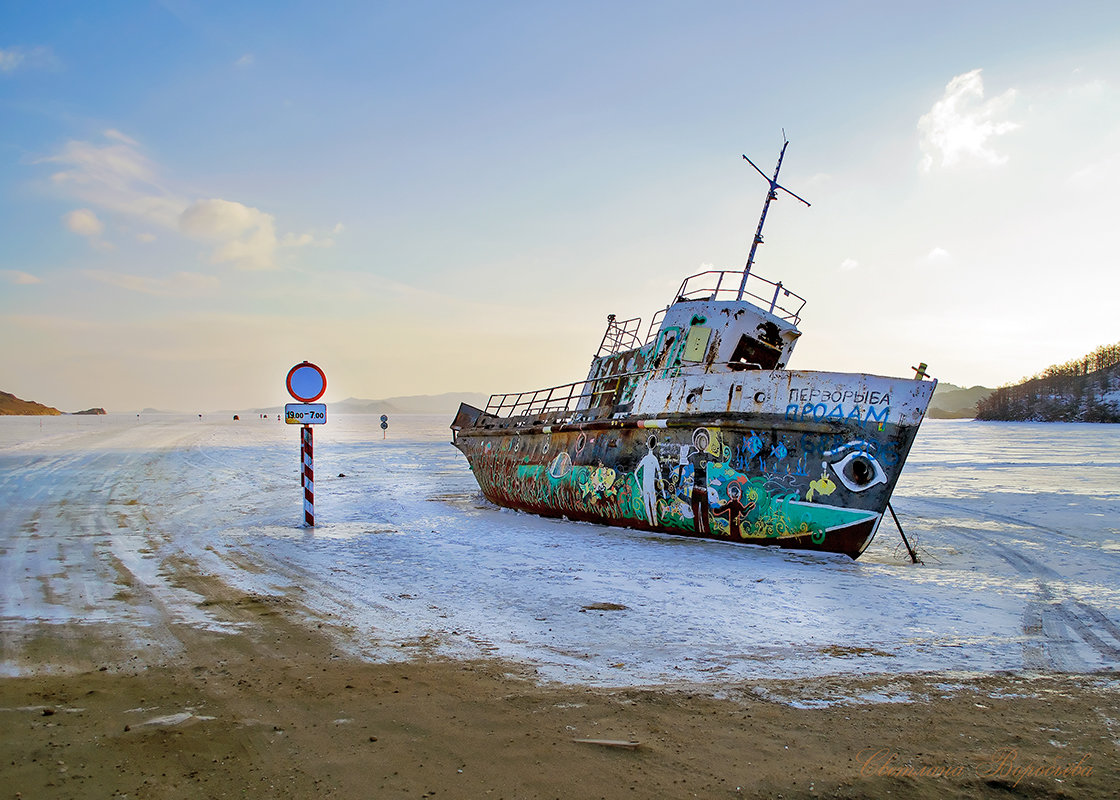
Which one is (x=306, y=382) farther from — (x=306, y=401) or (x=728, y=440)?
(x=728, y=440)

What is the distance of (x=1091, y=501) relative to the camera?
14297 mm

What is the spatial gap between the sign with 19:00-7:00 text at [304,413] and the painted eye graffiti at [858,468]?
26.6 feet

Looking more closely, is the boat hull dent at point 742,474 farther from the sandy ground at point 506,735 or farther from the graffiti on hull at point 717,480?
the sandy ground at point 506,735

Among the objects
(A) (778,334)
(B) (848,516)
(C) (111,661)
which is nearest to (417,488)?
(A) (778,334)

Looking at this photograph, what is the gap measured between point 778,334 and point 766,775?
10185mm

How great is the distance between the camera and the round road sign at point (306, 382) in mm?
10906

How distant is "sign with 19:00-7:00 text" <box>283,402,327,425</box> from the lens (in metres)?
10.8

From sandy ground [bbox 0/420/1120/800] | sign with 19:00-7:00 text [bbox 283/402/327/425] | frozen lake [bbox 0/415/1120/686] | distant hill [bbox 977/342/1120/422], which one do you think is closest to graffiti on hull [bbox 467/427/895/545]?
frozen lake [bbox 0/415/1120/686]

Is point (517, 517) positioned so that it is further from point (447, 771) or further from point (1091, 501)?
point (1091, 501)

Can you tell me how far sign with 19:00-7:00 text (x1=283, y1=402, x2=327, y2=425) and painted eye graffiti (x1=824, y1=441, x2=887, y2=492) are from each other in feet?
26.6

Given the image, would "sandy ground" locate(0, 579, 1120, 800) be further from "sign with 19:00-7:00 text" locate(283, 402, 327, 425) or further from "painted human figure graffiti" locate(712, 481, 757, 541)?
"sign with 19:00-7:00 text" locate(283, 402, 327, 425)

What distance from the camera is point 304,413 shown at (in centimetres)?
1087

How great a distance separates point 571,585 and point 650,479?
4.11 m

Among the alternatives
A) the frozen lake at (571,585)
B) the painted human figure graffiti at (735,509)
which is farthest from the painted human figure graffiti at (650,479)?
the painted human figure graffiti at (735,509)
